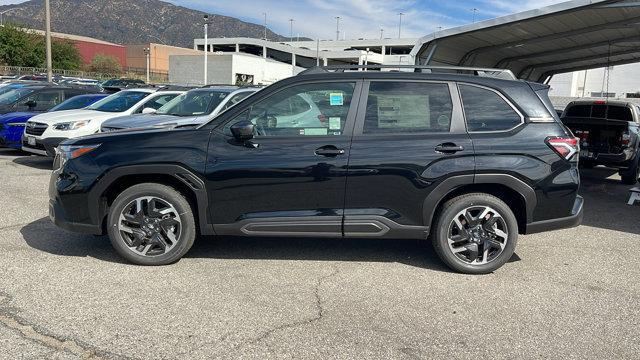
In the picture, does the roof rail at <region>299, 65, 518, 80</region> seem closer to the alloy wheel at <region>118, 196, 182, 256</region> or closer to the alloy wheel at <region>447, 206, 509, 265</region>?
the alloy wheel at <region>447, 206, 509, 265</region>

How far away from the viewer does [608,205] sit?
343 inches

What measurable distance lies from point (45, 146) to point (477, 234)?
8.27 metres

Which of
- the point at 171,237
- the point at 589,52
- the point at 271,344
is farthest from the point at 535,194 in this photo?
the point at 589,52

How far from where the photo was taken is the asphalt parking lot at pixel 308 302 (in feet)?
11.5

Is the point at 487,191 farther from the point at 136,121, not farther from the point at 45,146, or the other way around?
the point at 45,146

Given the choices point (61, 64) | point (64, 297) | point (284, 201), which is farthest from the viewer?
point (61, 64)

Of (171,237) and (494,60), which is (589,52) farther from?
(171,237)

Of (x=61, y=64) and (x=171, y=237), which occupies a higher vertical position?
(x=61, y=64)

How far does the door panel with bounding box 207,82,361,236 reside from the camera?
4727mm

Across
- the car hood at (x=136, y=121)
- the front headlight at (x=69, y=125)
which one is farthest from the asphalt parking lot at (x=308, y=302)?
the front headlight at (x=69, y=125)

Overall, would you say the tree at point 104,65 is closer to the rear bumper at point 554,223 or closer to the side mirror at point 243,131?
the side mirror at point 243,131

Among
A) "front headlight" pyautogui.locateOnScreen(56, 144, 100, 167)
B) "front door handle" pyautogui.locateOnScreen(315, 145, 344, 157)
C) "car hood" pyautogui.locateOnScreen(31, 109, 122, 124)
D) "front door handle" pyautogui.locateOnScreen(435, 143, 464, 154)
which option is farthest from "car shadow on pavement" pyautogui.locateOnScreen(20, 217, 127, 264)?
"car hood" pyautogui.locateOnScreen(31, 109, 122, 124)

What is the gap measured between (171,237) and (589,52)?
16536 mm

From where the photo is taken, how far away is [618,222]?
749cm
